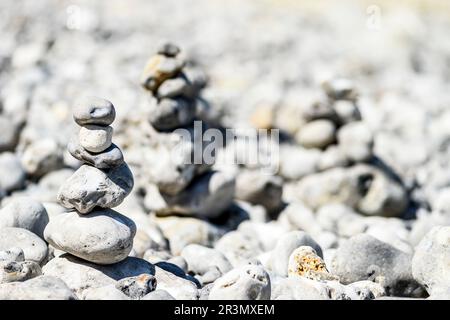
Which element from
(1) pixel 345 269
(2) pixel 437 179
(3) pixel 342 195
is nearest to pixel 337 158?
(3) pixel 342 195

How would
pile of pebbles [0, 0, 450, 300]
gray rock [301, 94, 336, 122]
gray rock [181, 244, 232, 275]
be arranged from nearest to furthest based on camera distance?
pile of pebbles [0, 0, 450, 300] → gray rock [181, 244, 232, 275] → gray rock [301, 94, 336, 122]

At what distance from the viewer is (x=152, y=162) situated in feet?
28.2

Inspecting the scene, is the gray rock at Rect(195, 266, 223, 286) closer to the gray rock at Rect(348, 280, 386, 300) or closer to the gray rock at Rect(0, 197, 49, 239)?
the gray rock at Rect(348, 280, 386, 300)

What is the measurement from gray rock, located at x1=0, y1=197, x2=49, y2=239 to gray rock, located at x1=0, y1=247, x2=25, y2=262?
2.39 ft

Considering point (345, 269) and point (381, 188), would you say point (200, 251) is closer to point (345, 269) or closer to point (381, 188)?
point (345, 269)

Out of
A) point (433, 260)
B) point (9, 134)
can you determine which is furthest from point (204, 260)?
point (9, 134)

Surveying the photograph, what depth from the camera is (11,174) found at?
911 cm

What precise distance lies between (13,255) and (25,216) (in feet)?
2.93

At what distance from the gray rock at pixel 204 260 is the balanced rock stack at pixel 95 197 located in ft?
4.18

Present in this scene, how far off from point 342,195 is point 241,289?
16.9 ft

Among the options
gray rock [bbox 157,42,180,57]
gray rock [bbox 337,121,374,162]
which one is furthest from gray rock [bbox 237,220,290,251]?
gray rock [bbox 157,42,180,57]

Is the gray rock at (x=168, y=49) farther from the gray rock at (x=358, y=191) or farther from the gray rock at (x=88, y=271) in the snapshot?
the gray rock at (x=88, y=271)

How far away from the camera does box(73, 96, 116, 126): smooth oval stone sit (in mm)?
5121

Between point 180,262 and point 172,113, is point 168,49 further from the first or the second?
point 180,262
